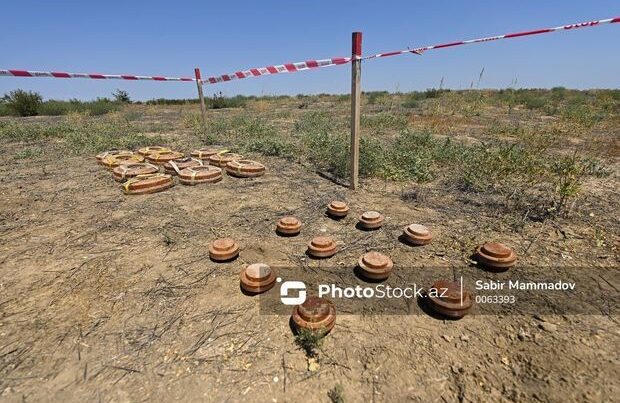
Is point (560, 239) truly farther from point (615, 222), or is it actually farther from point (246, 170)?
point (246, 170)

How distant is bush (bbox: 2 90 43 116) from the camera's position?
1526 cm

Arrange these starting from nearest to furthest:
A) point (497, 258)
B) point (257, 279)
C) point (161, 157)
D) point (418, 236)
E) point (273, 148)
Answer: point (257, 279)
point (497, 258)
point (418, 236)
point (161, 157)
point (273, 148)

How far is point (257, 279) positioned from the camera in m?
2.24

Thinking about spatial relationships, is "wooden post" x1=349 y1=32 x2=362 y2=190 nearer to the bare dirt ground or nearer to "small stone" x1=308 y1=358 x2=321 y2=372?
the bare dirt ground

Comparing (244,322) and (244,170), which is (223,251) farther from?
(244,170)

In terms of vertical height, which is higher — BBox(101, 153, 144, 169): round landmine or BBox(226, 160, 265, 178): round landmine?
BBox(101, 153, 144, 169): round landmine

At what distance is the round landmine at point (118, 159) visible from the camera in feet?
17.4

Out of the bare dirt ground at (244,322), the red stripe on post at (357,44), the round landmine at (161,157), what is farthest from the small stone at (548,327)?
the round landmine at (161,157)

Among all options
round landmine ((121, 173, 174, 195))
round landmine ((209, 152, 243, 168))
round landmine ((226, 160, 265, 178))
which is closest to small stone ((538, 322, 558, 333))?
round landmine ((226, 160, 265, 178))

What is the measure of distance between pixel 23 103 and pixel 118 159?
50.2 ft

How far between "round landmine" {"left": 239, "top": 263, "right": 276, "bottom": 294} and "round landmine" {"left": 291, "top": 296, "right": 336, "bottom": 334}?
0.34 metres

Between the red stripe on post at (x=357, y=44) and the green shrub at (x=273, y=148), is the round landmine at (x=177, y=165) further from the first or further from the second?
the red stripe on post at (x=357, y=44)

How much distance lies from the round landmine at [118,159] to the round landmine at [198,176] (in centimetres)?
141

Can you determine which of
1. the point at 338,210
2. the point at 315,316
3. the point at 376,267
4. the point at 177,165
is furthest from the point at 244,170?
the point at 315,316
